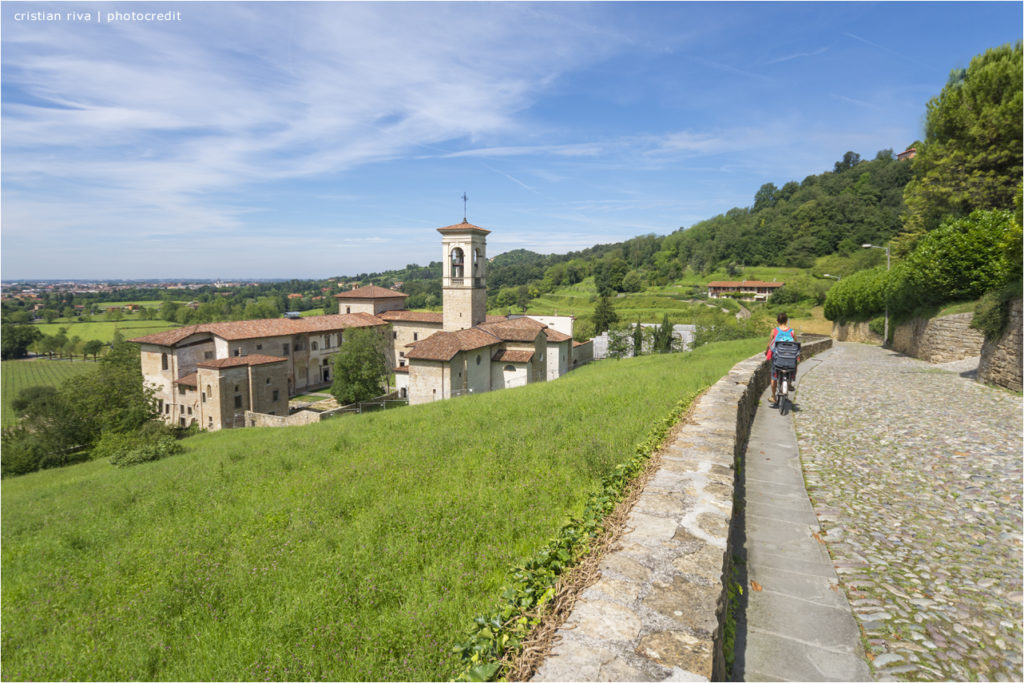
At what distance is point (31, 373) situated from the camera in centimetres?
6962

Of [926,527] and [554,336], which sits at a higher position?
[926,527]

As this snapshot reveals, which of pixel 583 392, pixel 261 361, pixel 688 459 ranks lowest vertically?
pixel 261 361

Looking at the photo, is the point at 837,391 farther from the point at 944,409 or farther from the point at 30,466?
the point at 30,466

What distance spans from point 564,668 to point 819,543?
3.25 m

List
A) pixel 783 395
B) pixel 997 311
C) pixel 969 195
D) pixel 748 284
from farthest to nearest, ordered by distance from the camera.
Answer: pixel 748 284
pixel 969 195
pixel 997 311
pixel 783 395

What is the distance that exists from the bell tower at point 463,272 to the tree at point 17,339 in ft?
321

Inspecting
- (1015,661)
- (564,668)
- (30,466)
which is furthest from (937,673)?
(30,466)

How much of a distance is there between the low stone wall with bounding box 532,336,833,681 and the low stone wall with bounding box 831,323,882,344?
110ft

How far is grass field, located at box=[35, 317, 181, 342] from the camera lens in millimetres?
86875

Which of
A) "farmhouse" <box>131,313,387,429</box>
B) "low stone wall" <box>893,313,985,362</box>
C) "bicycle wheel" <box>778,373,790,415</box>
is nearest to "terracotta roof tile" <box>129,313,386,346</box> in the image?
"farmhouse" <box>131,313,387,429</box>

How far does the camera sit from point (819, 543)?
4.08 metres

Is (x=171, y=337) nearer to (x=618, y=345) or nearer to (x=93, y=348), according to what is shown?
(x=618, y=345)

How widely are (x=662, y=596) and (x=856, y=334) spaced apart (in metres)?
38.6

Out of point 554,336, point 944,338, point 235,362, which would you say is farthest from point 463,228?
point 944,338
